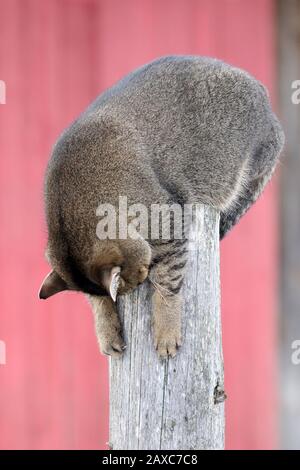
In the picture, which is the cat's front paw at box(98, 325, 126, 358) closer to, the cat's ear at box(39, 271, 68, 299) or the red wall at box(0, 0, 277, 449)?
the cat's ear at box(39, 271, 68, 299)

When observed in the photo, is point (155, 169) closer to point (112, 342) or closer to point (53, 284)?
point (53, 284)

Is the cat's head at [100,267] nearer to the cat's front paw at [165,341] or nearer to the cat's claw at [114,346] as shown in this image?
the cat's claw at [114,346]

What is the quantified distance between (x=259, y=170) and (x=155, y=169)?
3.05ft

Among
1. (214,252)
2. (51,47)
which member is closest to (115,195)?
(214,252)

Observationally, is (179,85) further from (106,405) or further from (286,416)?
(286,416)

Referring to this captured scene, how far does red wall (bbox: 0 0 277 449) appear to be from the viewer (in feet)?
25.3

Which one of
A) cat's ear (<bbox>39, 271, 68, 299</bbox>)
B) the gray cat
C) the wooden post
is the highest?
the gray cat

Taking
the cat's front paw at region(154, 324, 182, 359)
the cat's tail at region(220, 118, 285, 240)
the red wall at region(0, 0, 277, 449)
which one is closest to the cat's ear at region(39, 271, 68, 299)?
the cat's front paw at region(154, 324, 182, 359)

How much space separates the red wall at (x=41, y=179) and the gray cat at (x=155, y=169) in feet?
7.59

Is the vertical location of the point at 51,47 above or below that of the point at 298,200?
above

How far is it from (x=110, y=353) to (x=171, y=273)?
480 mm

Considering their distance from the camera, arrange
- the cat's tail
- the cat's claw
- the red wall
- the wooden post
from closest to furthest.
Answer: the wooden post → the cat's claw → the cat's tail → the red wall

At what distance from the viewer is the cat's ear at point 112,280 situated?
177 inches
